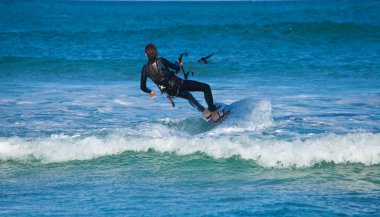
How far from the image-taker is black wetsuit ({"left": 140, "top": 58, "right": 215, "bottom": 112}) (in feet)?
33.8

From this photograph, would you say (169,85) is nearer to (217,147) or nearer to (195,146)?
(195,146)

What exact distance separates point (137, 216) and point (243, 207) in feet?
4.11

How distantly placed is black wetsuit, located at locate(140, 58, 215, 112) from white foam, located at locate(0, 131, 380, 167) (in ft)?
2.80

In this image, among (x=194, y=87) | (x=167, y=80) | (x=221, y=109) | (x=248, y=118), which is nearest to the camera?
(x=167, y=80)

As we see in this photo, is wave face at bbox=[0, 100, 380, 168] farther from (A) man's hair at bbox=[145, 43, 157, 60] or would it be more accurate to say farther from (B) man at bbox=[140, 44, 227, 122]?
(A) man's hair at bbox=[145, 43, 157, 60]

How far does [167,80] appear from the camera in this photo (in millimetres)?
10562

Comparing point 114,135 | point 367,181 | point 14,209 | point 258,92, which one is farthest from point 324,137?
point 258,92

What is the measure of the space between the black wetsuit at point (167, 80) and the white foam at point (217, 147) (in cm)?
85

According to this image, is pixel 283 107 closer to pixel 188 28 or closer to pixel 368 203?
pixel 368 203

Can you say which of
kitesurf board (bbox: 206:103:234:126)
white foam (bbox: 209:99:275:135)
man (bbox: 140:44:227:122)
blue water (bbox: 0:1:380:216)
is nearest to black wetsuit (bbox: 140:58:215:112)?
man (bbox: 140:44:227:122)

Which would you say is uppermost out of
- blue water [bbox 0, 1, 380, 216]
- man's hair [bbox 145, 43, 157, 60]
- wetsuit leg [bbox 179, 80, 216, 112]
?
man's hair [bbox 145, 43, 157, 60]

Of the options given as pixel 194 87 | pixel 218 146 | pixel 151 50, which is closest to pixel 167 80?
pixel 194 87

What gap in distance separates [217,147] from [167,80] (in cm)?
157

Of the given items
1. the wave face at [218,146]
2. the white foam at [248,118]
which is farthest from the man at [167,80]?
the wave face at [218,146]
